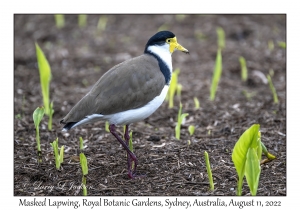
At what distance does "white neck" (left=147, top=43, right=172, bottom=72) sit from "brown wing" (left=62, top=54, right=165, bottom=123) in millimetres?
285

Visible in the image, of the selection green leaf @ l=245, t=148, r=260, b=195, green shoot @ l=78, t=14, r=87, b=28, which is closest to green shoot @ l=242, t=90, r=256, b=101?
green leaf @ l=245, t=148, r=260, b=195

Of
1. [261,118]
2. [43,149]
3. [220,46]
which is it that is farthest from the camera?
[220,46]

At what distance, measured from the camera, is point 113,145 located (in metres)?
5.96

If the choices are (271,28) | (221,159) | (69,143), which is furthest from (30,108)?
(271,28)

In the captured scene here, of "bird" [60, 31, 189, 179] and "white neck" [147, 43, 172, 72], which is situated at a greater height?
"white neck" [147, 43, 172, 72]

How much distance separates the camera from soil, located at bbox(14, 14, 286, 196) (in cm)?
502

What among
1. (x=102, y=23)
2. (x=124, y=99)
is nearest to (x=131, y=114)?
(x=124, y=99)

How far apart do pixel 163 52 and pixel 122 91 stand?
822 mm

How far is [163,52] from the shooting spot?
568 cm

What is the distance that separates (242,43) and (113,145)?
17.6 ft

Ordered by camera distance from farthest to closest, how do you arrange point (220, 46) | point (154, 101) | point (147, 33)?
point (147, 33) < point (220, 46) < point (154, 101)

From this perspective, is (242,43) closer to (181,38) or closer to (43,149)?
(181,38)

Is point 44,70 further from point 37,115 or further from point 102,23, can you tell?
point 102,23

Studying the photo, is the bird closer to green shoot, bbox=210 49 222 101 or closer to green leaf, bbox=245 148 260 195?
green leaf, bbox=245 148 260 195
